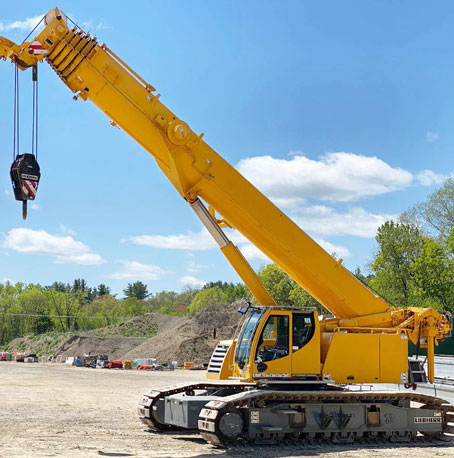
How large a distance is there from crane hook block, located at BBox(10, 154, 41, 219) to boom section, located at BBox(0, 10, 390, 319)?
1.85 metres

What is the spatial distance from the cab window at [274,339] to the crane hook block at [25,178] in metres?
5.07

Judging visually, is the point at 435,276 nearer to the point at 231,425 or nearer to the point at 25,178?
Result: the point at 231,425

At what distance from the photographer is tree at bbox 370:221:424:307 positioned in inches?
2084

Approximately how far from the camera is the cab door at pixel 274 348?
13.2m

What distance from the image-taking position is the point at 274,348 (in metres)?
13.4

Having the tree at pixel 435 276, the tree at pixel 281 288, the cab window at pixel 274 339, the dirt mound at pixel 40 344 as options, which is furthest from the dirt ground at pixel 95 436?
the tree at pixel 281 288

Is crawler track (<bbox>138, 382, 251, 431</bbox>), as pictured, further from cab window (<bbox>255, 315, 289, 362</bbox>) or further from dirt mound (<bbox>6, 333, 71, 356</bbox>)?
dirt mound (<bbox>6, 333, 71, 356</bbox>)

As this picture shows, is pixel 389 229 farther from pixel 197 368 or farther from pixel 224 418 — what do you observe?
pixel 224 418

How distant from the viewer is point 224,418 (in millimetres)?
12633

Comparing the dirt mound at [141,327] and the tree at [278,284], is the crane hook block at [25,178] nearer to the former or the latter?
the dirt mound at [141,327]

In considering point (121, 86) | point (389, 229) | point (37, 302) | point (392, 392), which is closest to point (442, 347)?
point (392, 392)

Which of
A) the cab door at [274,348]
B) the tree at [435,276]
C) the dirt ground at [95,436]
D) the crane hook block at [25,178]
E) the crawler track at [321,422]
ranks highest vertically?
the tree at [435,276]

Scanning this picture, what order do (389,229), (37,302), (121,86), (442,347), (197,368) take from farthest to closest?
1. (37,302)
2. (389,229)
3. (197,368)
4. (442,347)
5. (121,86)

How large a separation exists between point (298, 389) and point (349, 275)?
2665 millimetres
